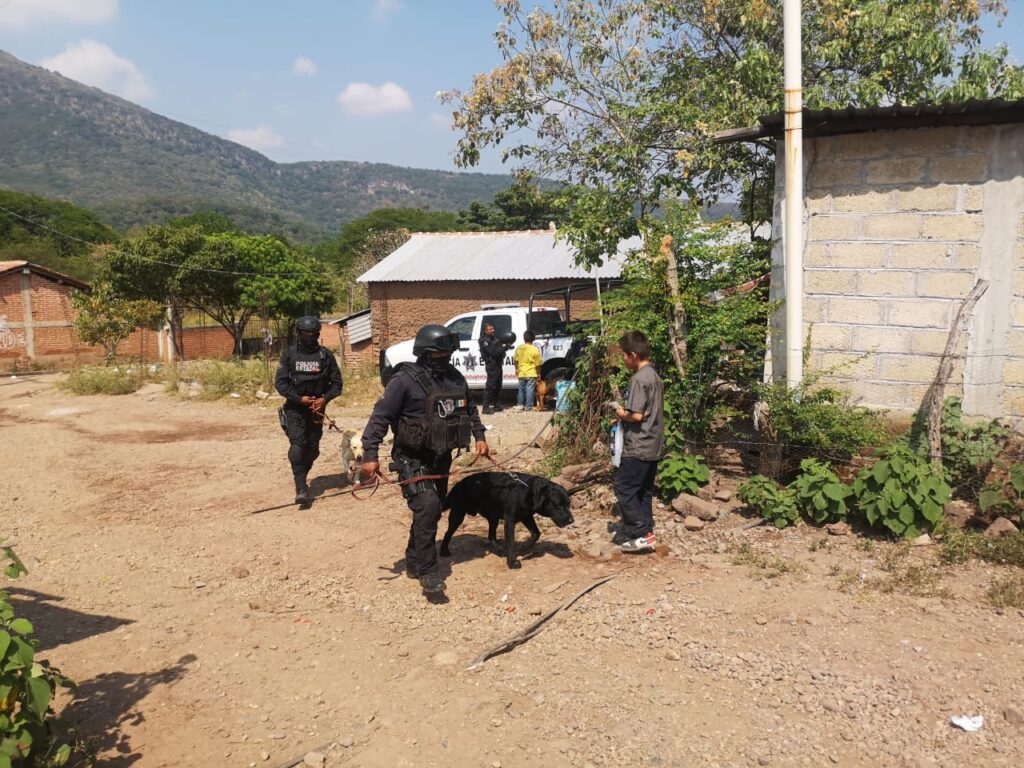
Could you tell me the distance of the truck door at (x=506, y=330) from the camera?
1327 cm

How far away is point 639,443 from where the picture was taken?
18.0ft

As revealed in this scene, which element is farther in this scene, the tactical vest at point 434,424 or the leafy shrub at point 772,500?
the leafy shrub at point 772,500

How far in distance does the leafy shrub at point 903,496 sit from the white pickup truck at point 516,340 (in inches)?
290

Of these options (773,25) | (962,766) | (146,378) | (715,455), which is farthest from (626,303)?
(146,378)


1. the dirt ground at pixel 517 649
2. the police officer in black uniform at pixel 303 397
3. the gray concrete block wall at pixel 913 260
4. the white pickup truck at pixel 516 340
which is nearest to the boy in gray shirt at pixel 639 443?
the dirt ground at pixel 517 649

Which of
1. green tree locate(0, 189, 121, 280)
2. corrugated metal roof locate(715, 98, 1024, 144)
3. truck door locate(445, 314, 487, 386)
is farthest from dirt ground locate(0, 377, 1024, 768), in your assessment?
green tree locate(0, 189, 121, 280)

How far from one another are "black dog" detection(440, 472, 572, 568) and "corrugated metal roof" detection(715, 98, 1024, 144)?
Answer: 3.60m

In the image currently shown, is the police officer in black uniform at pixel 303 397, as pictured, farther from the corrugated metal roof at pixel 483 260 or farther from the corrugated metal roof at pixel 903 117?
the corrugated metal roof at pixel 483 260

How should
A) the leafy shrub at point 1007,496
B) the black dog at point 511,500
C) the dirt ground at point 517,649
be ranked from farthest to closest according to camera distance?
the black dog at point 511,500 < the leafy shrub at point 1007,496 < the dirt ground at point 517,649

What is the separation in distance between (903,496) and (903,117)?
2925 millimetres

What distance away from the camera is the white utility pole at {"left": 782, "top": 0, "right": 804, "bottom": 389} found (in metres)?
6.21

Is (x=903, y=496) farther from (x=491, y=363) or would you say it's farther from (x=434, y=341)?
(x=491, y=363)

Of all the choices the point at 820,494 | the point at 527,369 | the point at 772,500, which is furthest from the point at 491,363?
the point at 820,494

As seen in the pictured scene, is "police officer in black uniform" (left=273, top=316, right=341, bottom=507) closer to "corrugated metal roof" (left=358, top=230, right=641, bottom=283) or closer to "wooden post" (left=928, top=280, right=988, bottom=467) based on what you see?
"wooden post" (left=928, top=280, right=988, bottom=467)
